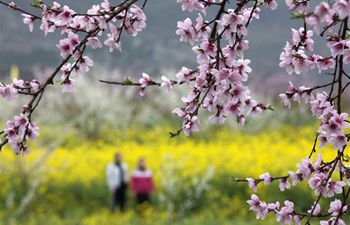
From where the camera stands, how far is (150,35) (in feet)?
204

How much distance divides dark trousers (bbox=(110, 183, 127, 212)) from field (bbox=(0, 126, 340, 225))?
22 centimetres

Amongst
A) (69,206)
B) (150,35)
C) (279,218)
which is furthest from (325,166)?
(150,35)

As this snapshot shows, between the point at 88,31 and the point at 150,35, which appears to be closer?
the point at 88,31

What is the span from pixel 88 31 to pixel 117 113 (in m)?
20.9

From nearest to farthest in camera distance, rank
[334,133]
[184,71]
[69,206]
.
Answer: [334,133] < [184,71] < [69,206]

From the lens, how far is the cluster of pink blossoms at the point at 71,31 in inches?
108

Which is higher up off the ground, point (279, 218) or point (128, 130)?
point (128, 130)

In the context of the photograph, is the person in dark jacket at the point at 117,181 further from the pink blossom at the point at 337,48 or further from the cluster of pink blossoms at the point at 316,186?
the pink blossom at the point at 337,48

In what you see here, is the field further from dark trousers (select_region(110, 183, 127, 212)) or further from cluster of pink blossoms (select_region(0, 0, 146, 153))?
cluster of pink blossoms (select_region(0, 0, 146, 153))

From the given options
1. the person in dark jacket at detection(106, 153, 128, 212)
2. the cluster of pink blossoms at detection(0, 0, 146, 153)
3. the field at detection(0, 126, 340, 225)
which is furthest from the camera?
the person in dark jacket at detection(106, 153, 128, 212)

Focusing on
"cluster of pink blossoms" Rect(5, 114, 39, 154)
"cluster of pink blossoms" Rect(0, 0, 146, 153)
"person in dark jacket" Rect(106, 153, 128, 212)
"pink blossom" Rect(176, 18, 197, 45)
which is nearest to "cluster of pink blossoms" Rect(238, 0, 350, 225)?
"pink blossom" Rect(176, 18, 197, 45)

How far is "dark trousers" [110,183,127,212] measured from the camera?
12961mm

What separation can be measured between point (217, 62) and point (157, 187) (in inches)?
449

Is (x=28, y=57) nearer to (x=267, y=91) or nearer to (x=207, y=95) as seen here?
(x=267, y=91)
